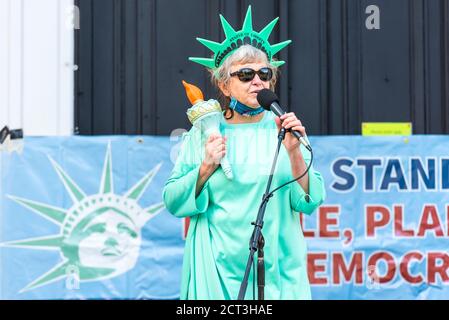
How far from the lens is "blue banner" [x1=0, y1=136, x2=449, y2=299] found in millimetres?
4059

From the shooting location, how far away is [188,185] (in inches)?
104

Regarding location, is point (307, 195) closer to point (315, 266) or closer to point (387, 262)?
point (315, 266)

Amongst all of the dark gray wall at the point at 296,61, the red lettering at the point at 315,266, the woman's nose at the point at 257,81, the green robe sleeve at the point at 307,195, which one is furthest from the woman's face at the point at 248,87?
the red lettering at the point at 315,266

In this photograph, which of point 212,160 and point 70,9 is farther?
point 70,9

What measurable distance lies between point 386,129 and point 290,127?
6.41 ft

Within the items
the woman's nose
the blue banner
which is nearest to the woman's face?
the woman's nose

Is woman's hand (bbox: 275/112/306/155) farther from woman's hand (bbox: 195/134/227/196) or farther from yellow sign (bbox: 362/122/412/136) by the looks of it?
yellow sign (bbox: 362/122/412/136)

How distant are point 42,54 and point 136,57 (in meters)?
0.55

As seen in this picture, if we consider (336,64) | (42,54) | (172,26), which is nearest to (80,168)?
(42,54)

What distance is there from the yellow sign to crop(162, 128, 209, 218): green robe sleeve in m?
1.76

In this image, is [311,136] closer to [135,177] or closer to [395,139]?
[395,139]

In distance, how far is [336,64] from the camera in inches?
168

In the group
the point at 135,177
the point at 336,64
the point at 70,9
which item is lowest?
the point at 135,177

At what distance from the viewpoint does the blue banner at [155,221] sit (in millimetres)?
4059
